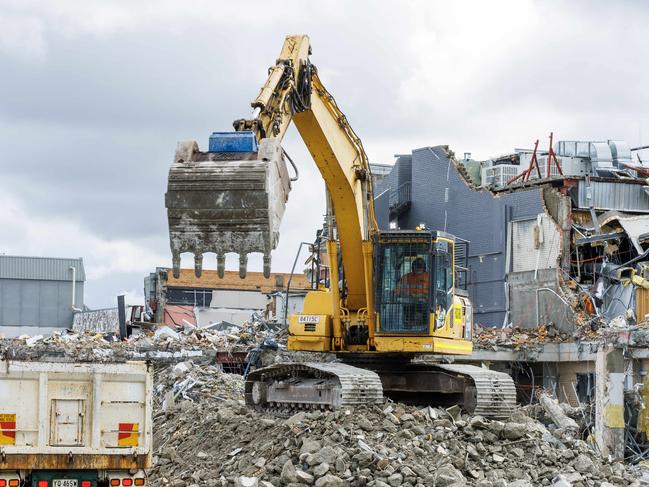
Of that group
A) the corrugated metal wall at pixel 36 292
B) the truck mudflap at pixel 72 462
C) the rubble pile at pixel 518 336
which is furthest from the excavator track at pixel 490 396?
the corrugated metal wall at pixel 36 292

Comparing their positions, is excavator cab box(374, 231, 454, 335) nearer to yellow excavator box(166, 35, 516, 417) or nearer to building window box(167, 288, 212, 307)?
yellow excavator box(166, 35, 516, 417)

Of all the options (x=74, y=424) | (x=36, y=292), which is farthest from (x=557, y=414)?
(x=36, y=292)

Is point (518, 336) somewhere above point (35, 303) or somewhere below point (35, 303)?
below

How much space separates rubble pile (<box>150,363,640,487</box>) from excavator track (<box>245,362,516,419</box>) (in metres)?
0.31

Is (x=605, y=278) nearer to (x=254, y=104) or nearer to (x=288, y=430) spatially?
(x=288, y=430)

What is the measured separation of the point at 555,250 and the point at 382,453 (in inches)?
984

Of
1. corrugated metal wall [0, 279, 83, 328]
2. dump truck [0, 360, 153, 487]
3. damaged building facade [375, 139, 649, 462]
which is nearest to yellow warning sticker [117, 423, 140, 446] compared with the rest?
dump truck [0, 360, 153, 487]

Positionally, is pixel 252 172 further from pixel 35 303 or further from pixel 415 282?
pixel 35 303

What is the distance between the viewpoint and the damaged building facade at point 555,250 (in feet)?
113

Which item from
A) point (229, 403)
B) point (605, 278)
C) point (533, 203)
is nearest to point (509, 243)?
point (533, 203)

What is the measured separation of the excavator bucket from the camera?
13.5 metres

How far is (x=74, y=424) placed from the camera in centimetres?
1413

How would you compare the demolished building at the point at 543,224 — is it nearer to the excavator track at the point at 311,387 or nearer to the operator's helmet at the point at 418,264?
the operator's helmet at the point at 418,264

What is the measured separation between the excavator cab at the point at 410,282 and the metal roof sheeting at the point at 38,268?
5144cm
